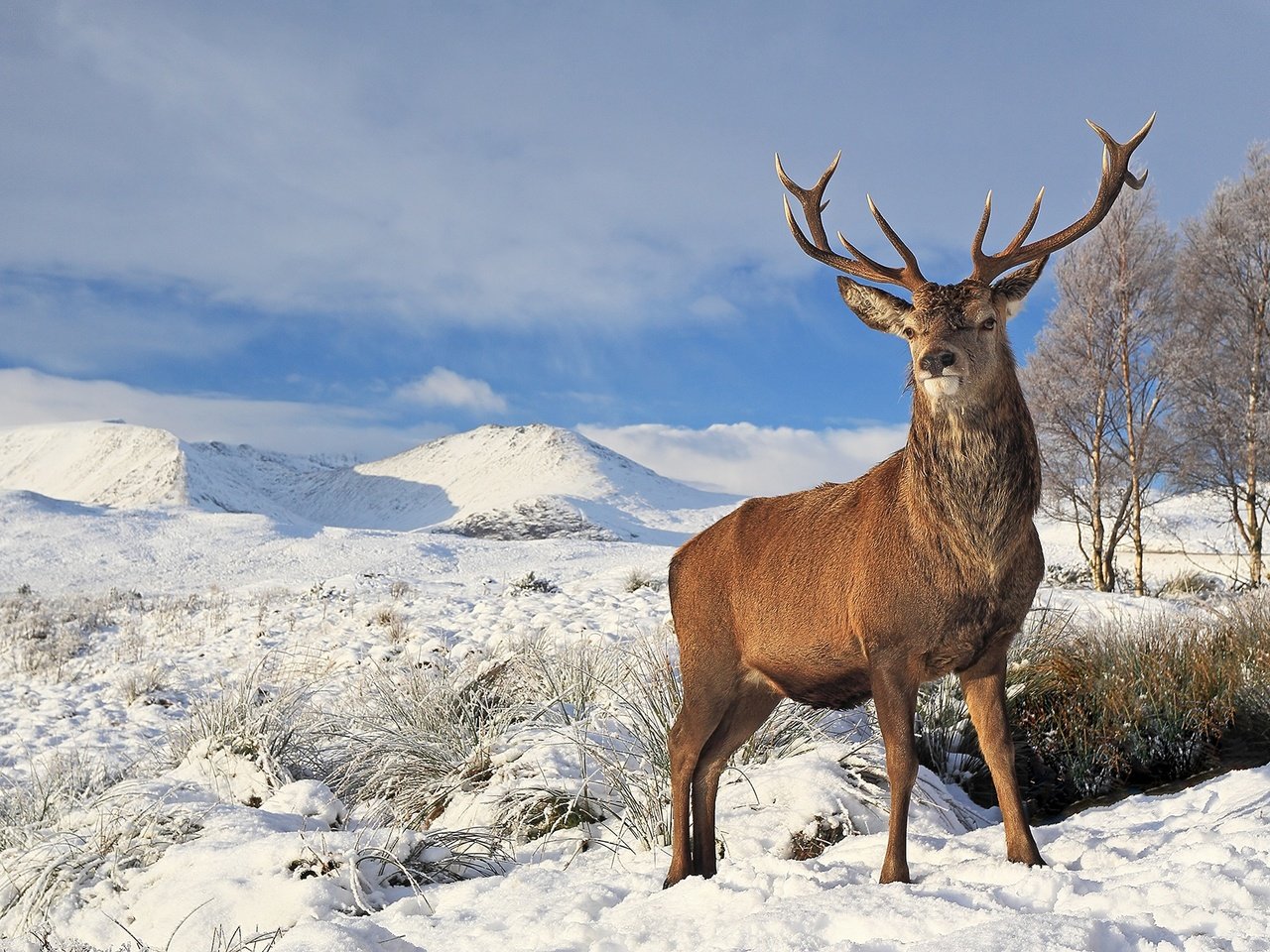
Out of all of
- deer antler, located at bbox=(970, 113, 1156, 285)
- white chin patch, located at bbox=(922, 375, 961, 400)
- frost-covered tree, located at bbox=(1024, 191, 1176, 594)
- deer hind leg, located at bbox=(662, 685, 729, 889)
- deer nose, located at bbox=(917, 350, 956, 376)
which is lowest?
deer hind leg, located at bbox=(662, 685, 729, 889)

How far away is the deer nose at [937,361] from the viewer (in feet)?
10.2

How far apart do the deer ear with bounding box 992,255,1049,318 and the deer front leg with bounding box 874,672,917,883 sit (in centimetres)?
147

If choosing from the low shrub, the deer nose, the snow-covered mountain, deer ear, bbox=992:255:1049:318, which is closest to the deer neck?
the deer nose

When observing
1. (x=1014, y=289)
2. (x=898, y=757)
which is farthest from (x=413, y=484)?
(x=898, y=757)

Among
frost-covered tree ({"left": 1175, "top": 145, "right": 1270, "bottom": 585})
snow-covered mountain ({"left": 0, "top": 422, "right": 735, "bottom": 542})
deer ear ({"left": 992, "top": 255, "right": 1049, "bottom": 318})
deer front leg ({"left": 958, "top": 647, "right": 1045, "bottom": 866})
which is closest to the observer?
deer front leg ({"left": 958, "top": 647, "right": 1045, "bottom": 866})

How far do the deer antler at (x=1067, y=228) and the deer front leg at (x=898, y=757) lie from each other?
1.58 m

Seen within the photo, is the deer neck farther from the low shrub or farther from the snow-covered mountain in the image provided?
the snow-covered mountain

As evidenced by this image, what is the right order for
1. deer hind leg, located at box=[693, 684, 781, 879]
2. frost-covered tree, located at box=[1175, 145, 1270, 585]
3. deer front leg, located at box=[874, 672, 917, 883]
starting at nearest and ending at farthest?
deer front leg, located at box=[874, 672, 917, 883] < deer hind leg, located at box=[693, 684, 781, 879] < frost-covered tree, located at box=[1175, 145, 1270, 585]

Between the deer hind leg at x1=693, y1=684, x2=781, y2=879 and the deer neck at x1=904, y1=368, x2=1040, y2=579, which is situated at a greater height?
the deer neck at x1=904, y1=368, x2=1040, y2=579

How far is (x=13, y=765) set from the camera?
7.47 m

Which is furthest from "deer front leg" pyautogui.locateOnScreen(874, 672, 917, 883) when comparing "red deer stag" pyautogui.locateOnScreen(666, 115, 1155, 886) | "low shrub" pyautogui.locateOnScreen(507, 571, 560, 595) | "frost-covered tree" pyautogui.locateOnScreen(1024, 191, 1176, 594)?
"frost-covered tree" pyautogui.locateOnScreen(1024, 191, 1176, 594)

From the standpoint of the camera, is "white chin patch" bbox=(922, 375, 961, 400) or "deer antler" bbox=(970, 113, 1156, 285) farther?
"deer antler" bbox=(970, 113, 1156, 285)

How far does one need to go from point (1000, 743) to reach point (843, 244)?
2.20m

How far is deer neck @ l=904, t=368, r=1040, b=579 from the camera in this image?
10.5 ft
